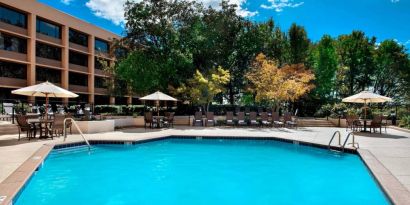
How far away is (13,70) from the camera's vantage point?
28.9m

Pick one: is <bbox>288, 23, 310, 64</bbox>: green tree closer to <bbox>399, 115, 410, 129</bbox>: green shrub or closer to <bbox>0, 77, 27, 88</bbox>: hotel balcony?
<bbox>399, 115, 410, 129</bbox>: green shrub

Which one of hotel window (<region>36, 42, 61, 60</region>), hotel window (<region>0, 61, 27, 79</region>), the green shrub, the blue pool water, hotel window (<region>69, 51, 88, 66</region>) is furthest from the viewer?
hotel window (<region>69, 51, 88, 66</region>)

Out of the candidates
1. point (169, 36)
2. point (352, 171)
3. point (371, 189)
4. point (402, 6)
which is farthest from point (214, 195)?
point (402, 6)

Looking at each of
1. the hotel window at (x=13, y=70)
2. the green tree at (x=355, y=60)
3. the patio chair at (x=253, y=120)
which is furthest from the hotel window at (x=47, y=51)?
the green tree at (x=355, y=60)

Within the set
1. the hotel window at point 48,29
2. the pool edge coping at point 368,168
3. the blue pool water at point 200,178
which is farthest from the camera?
the hotel window at point 48,29

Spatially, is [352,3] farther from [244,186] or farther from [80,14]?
[80,14]

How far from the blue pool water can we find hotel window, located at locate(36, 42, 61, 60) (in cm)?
2510

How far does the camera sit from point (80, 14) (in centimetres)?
3772

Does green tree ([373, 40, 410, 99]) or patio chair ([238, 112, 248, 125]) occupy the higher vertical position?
green tree ([373, 40, 410, 99])

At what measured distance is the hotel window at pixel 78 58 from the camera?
36331 mm

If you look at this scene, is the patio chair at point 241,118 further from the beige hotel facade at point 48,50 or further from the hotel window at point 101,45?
the hotel window at point 101,45

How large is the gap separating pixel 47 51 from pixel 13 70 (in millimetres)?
4647

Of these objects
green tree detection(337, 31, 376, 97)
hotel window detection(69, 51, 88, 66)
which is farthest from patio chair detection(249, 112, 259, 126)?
hotel window detection(69, 51, 88, 66)

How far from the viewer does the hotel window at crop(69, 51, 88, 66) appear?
119 feet
